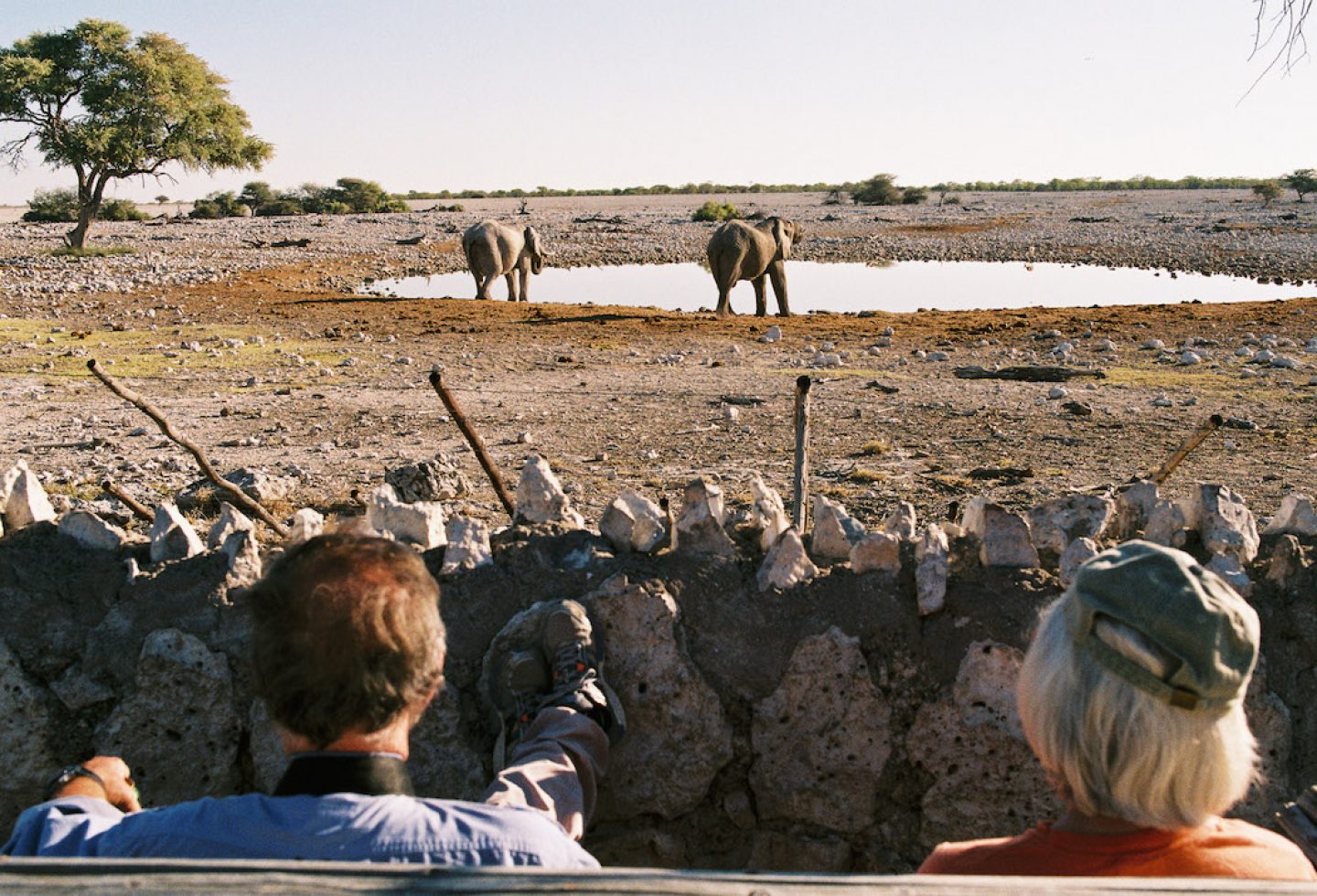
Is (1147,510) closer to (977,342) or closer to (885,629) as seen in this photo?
(885,629)

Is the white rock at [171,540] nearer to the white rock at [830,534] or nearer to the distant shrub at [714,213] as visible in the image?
the white rock at [830,534]

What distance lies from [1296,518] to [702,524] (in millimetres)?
1810

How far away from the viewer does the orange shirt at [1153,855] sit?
6.09ft

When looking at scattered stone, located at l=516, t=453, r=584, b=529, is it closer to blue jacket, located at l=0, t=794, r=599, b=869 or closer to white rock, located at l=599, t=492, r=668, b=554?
white rock, located at l=599, t=492, r=668, b=554

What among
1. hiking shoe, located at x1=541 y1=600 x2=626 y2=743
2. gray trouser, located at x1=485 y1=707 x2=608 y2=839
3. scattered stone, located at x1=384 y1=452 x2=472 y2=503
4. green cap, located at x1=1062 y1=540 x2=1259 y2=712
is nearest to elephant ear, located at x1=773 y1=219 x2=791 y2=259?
scattered stone, located at x1=384 y1=452 x2=472 y2=503

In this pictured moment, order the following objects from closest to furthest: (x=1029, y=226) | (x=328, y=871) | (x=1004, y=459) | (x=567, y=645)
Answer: (x=328, y=871), (x=567, y=645), (x=1004, y=459), (x=1029, y=226)

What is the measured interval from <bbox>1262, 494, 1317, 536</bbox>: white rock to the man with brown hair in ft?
8.58

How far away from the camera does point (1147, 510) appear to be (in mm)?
3760

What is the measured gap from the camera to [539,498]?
3.82 meters

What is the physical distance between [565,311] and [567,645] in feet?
45.6

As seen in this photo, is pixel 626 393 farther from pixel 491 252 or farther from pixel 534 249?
pixel 534 249

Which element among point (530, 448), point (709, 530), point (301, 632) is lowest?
point (530, 448)

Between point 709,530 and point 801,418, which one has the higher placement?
point 801,418

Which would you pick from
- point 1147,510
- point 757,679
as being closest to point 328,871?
point 757,679
